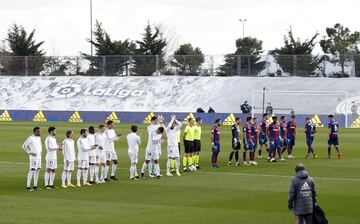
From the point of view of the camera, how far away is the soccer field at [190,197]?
24.4 meters

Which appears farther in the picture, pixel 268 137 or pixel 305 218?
pixel 268 137

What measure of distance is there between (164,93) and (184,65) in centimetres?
494

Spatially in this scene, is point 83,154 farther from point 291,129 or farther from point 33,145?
point 291,129

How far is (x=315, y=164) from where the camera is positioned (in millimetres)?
42000

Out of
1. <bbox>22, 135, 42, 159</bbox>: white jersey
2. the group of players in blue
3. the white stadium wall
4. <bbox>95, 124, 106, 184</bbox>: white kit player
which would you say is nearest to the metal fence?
the white stadium wall

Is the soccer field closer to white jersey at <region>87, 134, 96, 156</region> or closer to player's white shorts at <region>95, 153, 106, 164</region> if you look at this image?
player's white shorts at <region>95, 153, 106, 164</region>

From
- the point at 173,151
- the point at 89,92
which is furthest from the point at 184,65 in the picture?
the point at 173,151

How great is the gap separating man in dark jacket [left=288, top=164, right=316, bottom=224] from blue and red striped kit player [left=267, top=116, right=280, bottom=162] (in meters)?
24.1

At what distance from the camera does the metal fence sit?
9269 centimetres

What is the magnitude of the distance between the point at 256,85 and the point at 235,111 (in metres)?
4.63

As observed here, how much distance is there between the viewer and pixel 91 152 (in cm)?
3369

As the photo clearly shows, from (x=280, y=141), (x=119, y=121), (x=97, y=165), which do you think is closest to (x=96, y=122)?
(x=119, y=121)

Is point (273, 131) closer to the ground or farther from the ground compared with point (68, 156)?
farther from the ground

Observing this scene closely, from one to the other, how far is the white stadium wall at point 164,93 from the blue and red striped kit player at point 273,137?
1648 inches
